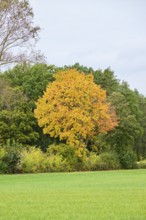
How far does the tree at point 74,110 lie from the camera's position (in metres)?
40.7

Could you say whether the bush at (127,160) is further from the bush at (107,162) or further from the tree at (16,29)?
the tree at (16,29)

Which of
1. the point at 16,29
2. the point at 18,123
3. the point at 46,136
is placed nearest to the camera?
the point at 16,29

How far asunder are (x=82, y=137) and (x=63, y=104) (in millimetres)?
3844

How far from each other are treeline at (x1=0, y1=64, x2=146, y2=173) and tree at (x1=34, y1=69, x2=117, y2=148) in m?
1.71

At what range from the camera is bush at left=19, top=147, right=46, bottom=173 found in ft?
117

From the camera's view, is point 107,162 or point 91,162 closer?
point 91,162

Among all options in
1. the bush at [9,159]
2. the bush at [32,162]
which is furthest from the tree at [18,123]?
the bush at [9,159]

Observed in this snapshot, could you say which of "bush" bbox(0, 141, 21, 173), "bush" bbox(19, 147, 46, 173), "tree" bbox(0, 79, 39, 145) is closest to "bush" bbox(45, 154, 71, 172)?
"bush" bbox(19, 147, 46, 173)

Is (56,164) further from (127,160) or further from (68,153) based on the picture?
(127,160)

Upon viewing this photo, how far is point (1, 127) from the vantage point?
49812 mm

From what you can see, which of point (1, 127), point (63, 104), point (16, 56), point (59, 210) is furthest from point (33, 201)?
point (1, 127)

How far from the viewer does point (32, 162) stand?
36.0m

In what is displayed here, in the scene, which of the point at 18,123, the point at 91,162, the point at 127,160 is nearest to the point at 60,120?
the point at 91,162

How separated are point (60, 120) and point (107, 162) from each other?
5842 millimetres
